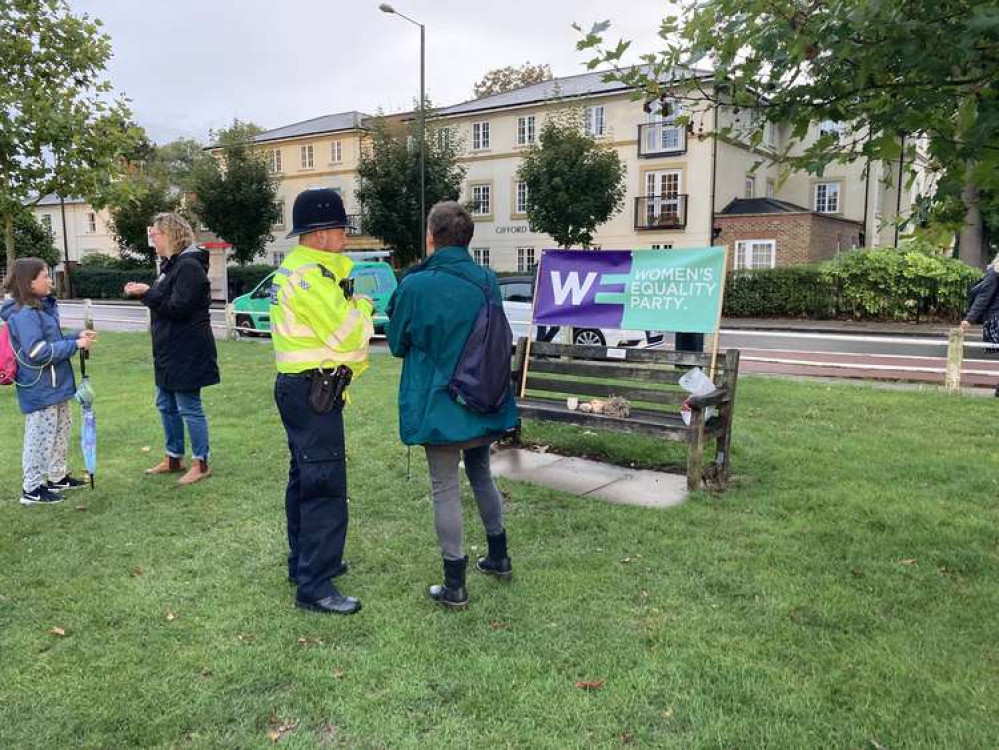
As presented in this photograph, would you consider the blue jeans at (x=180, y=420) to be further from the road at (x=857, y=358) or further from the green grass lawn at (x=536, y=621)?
the road at (x=857, y=358)

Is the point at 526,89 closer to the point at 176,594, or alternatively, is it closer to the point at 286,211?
the point at 286,211

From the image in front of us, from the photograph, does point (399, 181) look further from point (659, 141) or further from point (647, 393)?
point (647, 393)

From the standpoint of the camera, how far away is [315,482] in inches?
143

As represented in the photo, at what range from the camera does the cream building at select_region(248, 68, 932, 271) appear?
31.8 metres

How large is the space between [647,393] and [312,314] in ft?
10.2

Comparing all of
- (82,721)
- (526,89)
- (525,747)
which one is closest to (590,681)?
(525,747)

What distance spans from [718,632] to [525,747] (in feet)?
3.88

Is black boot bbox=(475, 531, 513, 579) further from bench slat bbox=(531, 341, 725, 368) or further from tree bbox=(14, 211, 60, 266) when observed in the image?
tree bbox=(14, 211, 60, 266)

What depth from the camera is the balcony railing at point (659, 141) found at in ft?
107

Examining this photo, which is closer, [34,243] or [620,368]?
[620,368]

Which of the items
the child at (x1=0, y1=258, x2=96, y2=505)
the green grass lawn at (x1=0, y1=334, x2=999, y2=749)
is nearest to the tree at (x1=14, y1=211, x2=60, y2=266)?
the child at (x1=0, y1=258, x2=96, y2=505)

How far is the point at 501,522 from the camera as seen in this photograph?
4.02 m

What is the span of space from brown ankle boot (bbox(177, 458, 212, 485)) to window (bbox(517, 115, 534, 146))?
32.2 meters

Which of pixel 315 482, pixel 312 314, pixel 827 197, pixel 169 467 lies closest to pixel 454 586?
pixel 315 482
